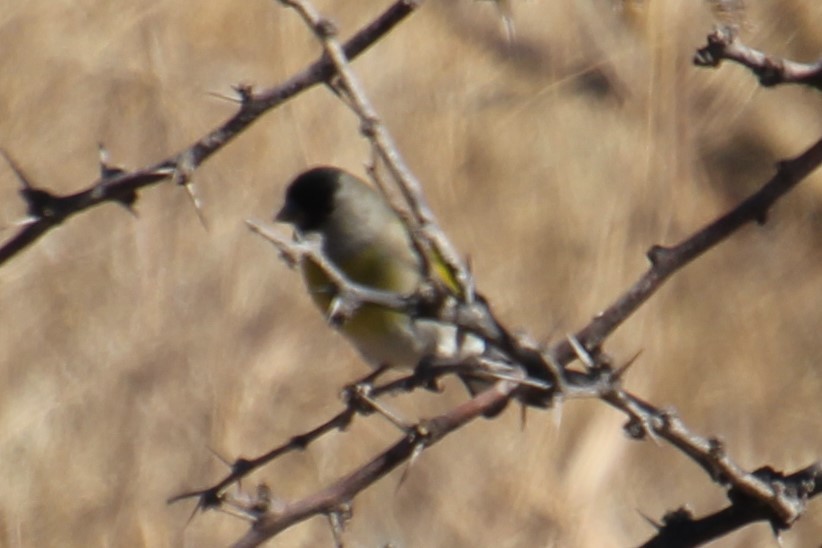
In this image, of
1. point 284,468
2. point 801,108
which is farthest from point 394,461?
point 801,108

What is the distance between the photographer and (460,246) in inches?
231

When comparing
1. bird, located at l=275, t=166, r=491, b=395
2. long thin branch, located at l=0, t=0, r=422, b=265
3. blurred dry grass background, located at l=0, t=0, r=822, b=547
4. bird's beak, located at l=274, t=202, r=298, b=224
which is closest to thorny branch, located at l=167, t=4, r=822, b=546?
long thin branch, located at l=0, t=0, r=422, b=265

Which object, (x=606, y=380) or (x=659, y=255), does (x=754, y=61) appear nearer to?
(x=659, y=255)

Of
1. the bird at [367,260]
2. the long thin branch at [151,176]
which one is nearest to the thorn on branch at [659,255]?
the long thin branch at [151,176]

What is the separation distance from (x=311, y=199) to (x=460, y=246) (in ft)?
6.17

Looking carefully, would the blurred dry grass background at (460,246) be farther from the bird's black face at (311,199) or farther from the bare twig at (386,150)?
the bare twig at (386,150)

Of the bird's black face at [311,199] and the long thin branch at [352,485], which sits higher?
the long thin branch at [352,485]

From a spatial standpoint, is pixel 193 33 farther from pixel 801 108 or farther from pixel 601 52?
pixel 801 108

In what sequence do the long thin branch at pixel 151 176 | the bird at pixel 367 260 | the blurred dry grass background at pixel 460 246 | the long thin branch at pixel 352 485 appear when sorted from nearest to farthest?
1. the long thin branch at pixel 352 485
2. the long thin branch at pixel 151 176
3. the bird at pixel 367 260
4. the blurred dry grass background at pixel 460 246

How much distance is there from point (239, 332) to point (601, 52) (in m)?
1.68

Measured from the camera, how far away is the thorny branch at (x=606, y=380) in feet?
5.74

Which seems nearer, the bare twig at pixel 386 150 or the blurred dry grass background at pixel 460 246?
the bare twig at pixel 386 150

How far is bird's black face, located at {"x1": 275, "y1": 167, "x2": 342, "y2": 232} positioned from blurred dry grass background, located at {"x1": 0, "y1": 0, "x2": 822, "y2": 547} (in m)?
1.79

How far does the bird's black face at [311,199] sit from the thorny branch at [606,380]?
6.32ft
